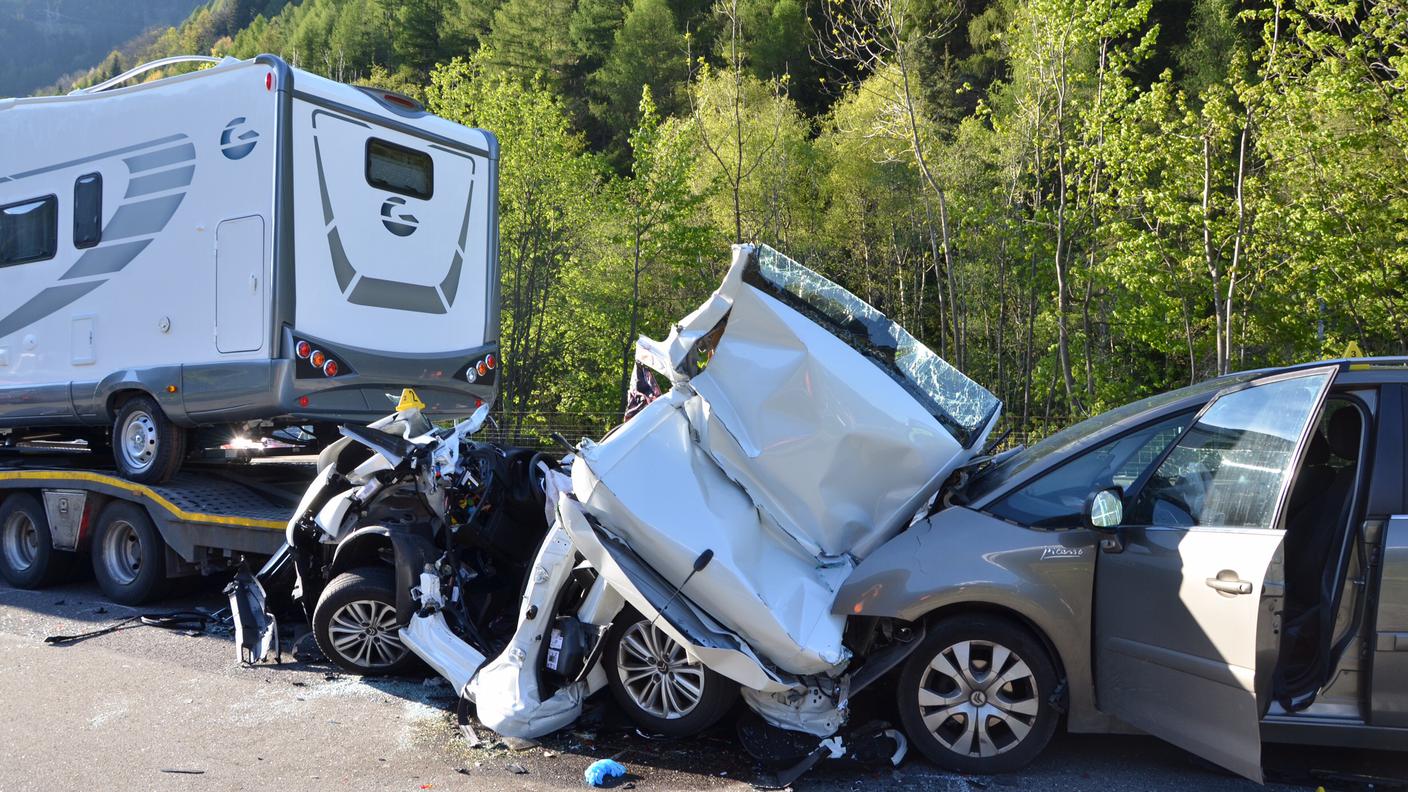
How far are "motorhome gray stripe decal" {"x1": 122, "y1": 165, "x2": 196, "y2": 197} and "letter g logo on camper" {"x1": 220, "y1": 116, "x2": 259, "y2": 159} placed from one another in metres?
0.40

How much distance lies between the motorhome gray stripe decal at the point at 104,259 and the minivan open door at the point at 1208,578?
747 cm

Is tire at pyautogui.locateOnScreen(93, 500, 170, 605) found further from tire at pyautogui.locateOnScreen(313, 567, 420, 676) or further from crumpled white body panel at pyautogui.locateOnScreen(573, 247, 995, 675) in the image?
crumpled white body panel at pyautogui.locateOnScreen(573, 247, 995, 675)

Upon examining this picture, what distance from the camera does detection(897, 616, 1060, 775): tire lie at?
430 centimetres

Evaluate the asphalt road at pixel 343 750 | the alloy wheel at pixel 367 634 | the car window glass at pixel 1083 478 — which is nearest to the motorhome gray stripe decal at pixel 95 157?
the asphalt road at pixel 343 750

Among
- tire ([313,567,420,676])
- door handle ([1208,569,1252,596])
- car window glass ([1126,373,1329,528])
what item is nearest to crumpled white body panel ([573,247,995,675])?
car window glass ([1126,373,1329,528])

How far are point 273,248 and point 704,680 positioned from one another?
4.74 metres

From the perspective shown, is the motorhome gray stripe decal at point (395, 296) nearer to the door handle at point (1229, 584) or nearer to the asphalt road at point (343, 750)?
the asphalt road at point (343, 750)

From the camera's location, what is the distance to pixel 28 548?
28.8ft

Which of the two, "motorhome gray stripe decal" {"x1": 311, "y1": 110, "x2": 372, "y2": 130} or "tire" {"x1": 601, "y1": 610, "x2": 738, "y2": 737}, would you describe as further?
"motorhome gray stripe decal" {"x1": 311, "y1": 110, "x2": 372, "y2": 130}

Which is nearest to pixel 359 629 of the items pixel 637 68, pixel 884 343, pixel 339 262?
pixel 339 262

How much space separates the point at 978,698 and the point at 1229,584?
1.12 meters

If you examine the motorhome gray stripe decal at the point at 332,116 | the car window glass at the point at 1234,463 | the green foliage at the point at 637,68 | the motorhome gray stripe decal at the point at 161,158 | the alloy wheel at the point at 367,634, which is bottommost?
the alloy wheel at the point at 367,634

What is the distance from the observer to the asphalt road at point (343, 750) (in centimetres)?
432

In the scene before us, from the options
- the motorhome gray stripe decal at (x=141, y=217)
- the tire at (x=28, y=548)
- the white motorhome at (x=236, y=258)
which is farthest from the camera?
the tire at (x=28, y=548)
